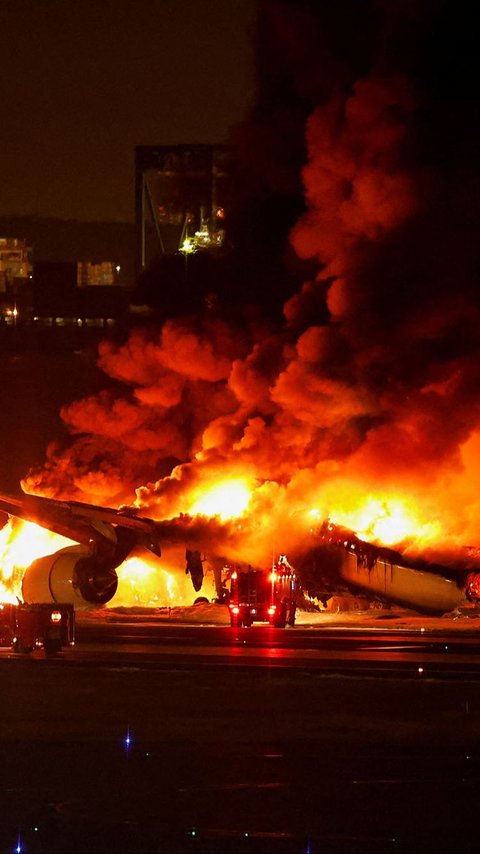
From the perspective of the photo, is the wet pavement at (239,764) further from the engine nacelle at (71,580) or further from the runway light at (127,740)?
the engine nacelle at (71,580)

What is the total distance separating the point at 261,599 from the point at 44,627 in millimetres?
14675

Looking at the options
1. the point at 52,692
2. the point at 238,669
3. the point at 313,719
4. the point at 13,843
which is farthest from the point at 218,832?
the point at 238,669

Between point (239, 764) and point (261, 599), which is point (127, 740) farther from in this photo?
point (261, 599)

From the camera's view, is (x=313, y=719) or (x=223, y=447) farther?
(x=223, y=447)

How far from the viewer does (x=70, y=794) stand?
51.8 feet

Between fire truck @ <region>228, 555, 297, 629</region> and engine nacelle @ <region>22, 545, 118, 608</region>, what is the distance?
5364 millimetres

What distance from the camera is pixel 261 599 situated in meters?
49.7

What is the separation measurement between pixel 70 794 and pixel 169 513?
39680 mm

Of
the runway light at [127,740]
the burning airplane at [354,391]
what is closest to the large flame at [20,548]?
the burning airplane at [354,391]

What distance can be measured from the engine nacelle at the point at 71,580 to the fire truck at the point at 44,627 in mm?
15001

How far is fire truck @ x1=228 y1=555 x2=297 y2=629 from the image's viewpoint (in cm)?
4953

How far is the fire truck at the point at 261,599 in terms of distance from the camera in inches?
1950

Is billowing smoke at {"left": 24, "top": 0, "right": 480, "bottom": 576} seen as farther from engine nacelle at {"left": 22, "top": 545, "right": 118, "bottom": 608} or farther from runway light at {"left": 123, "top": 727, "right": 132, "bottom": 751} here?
runway light at {"left": 123, "top": 727, "right": 132, "bottom": 751}

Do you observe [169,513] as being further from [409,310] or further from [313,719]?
[313,719]
